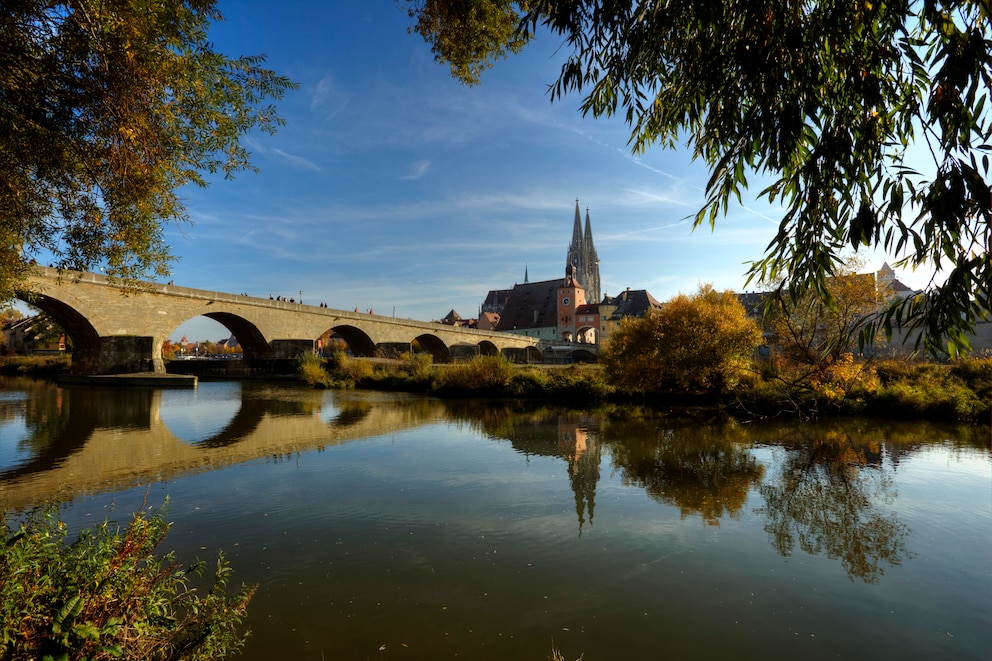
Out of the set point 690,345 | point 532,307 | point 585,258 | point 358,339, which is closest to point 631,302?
point 532,307

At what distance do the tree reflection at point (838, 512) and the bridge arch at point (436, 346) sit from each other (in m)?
43.0

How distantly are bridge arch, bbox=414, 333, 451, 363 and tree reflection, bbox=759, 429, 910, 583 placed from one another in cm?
4303

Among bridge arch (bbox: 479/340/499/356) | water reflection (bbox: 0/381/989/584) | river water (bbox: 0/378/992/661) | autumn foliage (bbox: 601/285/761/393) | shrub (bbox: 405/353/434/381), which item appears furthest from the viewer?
bridge arch (bbox: 479/340/499/356)

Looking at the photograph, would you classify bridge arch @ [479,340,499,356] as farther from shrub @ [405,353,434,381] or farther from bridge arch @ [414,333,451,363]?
shrub @ [405,353,434,381]

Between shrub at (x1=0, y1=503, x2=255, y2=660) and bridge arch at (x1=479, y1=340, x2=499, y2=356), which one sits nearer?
shrub at (x1=0, y1=503, x2=255, y2=660)

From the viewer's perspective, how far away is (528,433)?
44.3 ft

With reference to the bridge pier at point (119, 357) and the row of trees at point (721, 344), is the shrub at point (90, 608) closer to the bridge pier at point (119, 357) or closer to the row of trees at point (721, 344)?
the row of trees at point (721, 344)

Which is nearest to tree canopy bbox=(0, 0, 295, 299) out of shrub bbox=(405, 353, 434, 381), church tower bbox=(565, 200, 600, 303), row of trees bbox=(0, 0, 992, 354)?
row of trees bbox=(0, 0, 992, 354)

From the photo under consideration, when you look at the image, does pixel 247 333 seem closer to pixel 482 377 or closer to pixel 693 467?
pixel 482 377

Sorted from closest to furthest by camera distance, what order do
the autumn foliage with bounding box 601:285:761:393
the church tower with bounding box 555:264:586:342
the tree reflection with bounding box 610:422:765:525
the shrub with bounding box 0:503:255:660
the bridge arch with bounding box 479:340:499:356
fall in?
1. the shrub with bounding box 0:503:255:660
2. the tree reflection with bounding box 610:422:765:525
3. the autumn foliage with bounding box 601:285:761:393
4. the bridge arch with bounding box 479:340:499:356
5. the church tower with bounding box 555:264:586:342

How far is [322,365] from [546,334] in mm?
51681

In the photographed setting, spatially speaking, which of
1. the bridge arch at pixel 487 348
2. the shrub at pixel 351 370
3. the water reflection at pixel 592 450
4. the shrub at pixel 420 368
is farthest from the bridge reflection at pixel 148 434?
the bridge arch at pixel 487 348

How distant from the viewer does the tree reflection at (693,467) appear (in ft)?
24.2

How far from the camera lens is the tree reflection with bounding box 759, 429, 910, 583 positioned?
217 inches
